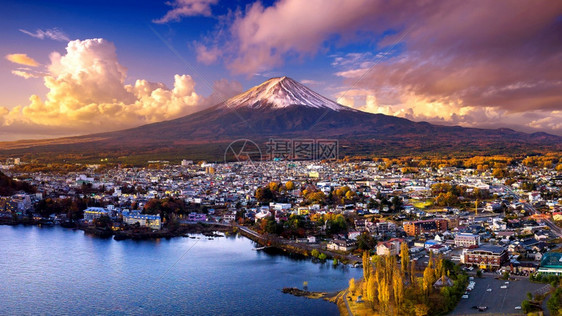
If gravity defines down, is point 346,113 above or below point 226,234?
above

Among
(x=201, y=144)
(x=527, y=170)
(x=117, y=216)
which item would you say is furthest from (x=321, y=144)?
(x=117, y=216)

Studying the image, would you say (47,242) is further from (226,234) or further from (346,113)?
(346,113)

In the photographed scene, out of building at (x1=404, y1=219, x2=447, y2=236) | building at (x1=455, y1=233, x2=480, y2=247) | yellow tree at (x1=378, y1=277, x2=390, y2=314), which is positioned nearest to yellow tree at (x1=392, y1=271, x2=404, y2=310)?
yellow tree at (x1=378, y1=277, x2=390, y2=314)

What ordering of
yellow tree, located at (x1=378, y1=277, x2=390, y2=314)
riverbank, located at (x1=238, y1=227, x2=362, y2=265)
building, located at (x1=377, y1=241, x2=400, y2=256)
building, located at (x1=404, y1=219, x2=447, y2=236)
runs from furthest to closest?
building, located at (x1=404, y1=219, x2=447, y2=236) → riverbank, located at (x1=238, y1=227, x2=362, y2=265) → building, located at (x1=377, y1=241, x2=400, y2=256) → yellow tree, located at (x1=378, y1=277, x2=390, y2=314)

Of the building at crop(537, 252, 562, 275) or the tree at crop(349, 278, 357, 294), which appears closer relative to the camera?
the tree at crop(349, 278, 357, 294)

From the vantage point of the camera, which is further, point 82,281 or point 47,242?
point 47,242

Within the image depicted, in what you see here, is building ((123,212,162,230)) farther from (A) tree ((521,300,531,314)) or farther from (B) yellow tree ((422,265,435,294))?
(A) tree ((521,300,531,314))

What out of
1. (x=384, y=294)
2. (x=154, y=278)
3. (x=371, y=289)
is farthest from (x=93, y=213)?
(x=384, y=294)
